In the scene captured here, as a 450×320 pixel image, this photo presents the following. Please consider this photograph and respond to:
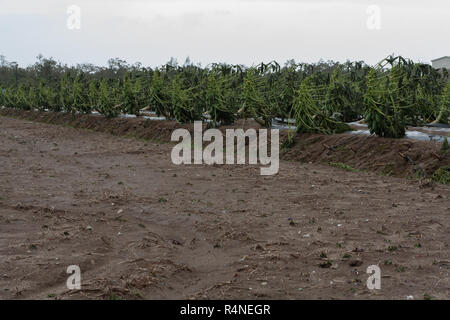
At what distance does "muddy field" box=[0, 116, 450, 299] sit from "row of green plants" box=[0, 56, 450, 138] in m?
1.72

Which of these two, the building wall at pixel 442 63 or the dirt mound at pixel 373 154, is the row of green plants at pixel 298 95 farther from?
the building wall at pixel 442 63

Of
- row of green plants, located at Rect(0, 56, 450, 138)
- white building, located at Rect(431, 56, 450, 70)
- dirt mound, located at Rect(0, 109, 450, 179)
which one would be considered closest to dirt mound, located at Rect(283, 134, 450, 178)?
dirt mound, located at Rect(0, 109, 450, 179)

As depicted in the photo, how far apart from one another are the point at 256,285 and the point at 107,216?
227 cm

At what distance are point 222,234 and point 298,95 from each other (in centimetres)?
618

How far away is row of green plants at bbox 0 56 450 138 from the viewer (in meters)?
7.68

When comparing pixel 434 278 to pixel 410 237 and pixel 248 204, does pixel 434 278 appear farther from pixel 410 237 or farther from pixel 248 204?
pixel 248 204

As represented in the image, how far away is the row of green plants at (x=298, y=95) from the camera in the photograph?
25.2 feet
